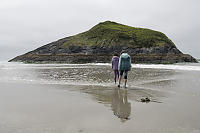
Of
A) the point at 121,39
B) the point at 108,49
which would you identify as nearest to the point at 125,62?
the point at 108,49

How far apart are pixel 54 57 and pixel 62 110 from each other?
68963 mm

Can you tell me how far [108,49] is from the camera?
73750 mm

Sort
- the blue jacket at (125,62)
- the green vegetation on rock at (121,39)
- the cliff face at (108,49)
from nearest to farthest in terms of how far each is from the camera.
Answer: the blue jacket at (125,62) < the cliff face at (108,49) < the green vegetation on rock at (121,39)

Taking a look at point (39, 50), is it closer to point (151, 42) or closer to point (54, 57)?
point (54, 57)

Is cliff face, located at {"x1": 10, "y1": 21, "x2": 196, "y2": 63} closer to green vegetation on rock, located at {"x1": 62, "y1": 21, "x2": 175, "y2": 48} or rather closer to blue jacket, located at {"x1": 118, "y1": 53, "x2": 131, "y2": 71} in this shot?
green vegetation on rock, located at {"x1": 62, "y1": 21, "x2": 175, "y2": 48}

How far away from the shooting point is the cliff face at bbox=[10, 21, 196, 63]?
208ft

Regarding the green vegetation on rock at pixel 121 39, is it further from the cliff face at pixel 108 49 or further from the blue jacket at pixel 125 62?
the blue jacket at pixel 125 62

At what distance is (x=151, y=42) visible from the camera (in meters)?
75.2

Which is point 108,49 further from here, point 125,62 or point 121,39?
point 125,62

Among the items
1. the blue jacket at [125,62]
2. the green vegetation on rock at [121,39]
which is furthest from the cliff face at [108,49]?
the blue jacket at [125,62]

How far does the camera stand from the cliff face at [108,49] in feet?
208

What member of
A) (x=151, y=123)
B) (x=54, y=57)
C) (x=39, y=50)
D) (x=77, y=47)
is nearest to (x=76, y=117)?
(x=151, y=123)

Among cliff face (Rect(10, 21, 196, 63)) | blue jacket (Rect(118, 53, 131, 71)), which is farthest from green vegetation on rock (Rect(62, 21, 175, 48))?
blue jacket (Rect(118, 53, 131, 71))

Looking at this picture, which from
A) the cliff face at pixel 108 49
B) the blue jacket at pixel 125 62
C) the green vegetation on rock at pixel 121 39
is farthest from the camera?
the green vegetation on rock at pixel 121 39
